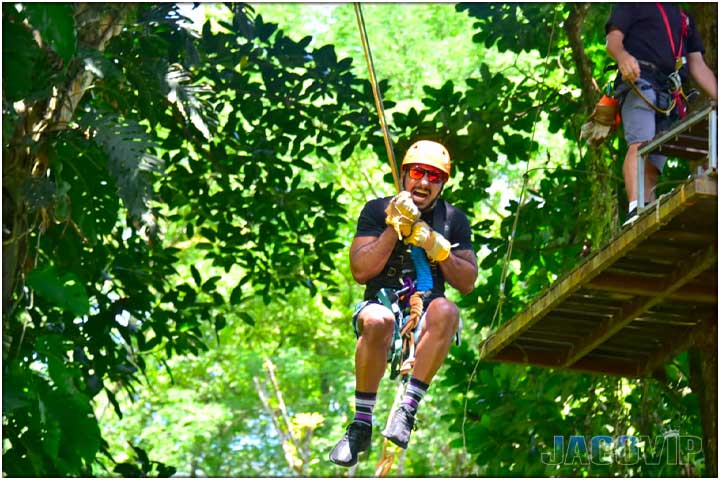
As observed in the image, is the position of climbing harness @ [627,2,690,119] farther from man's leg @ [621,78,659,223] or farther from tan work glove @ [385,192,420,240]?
tan work glove @ [385,192,420,240]

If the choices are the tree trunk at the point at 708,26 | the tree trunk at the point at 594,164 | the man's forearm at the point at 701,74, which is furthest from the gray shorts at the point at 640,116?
the tree trunk at the point at 708,26

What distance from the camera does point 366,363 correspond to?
22.3 feet

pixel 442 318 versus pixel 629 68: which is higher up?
pixel 629 68

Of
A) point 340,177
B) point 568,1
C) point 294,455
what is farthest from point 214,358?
point 568,1

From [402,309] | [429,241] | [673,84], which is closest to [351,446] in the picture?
[402,309]

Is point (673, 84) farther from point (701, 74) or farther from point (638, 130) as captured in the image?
point (701, 74)

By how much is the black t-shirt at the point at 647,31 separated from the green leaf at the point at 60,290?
3.69 metres

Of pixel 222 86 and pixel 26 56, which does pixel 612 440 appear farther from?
pixel 26 56

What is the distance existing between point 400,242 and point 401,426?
881 millimetres

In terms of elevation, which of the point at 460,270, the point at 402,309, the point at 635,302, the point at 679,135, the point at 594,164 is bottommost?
the point at 402,309

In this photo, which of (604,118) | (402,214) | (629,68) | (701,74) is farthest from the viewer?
(701,74)

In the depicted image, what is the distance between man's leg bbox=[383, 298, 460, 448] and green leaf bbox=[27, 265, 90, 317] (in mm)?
3577

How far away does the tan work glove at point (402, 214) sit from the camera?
21.6 feet

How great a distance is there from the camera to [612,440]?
40.6 ft
